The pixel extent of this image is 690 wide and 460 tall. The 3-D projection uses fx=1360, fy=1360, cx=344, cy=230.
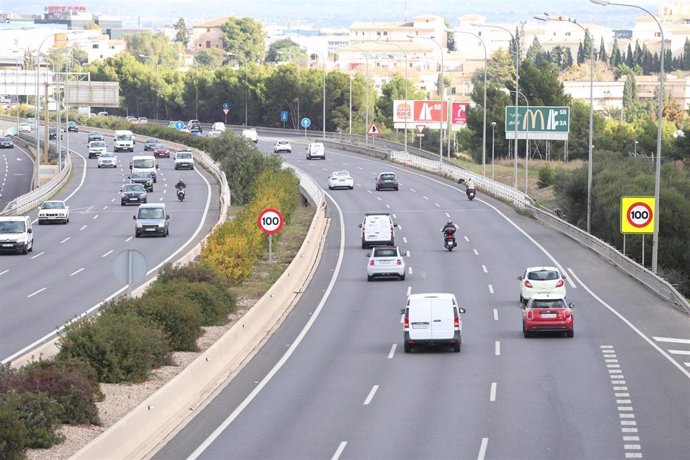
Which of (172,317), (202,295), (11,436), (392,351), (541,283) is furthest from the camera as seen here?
(541,283)

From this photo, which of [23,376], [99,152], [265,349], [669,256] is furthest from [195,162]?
[23,376]

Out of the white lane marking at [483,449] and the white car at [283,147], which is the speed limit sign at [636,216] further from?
the white car at [283,147]

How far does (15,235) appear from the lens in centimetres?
5619

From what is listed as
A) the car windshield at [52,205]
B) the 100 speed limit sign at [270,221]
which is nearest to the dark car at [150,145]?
the car windshield at [52,205]

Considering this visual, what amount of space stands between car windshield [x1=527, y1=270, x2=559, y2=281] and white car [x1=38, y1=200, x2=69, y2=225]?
109 feet

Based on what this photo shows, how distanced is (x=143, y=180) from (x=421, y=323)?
53968mm

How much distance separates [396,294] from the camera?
4528 centimetres

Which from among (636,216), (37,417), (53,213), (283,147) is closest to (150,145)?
(283,147)

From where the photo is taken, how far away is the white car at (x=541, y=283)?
42.0m

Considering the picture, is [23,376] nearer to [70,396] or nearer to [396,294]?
[70,396]

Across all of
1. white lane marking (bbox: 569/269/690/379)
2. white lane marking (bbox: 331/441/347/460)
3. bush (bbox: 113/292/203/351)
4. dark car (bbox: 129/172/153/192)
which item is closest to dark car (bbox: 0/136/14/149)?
dark car (bbox: 129/172/153/192)

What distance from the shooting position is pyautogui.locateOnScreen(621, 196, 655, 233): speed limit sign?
1854 inches

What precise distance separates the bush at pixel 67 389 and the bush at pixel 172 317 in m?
7.44

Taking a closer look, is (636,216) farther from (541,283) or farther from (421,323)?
(421,323)
